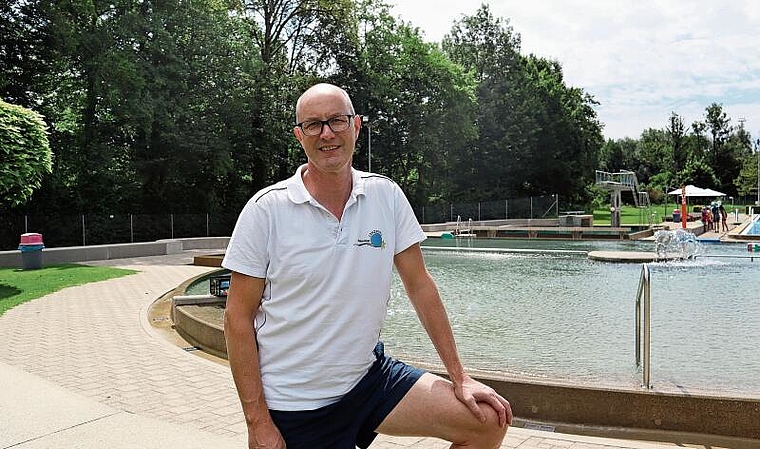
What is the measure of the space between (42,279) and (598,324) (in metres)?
12.7

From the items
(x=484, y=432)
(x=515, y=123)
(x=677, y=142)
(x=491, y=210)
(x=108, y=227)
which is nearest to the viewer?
(x=484, y=432)

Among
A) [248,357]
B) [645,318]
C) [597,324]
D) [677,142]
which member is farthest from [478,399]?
[677,142]

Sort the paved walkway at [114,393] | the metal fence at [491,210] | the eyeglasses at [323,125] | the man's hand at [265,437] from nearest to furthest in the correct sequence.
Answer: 1. the man's hand at [265,437]
2. the eyeglasses at [323,125]
3. the paved walkway at [114,393]
4. the metal fence at [491,210]

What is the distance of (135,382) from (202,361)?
0.89 meters

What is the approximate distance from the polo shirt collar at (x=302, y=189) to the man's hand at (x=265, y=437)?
0.79 m

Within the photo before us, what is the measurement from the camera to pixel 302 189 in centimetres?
235

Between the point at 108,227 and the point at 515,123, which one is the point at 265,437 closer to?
the point at 108,227

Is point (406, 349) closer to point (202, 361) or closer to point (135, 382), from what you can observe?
point (202, 361)

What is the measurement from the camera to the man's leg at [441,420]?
91.2 inches

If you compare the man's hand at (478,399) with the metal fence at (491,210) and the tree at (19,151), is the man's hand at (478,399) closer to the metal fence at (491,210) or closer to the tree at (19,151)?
the tree at (19,151)

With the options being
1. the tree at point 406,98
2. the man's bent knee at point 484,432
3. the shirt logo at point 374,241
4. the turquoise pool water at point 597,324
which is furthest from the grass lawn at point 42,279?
the tree at point 406,98

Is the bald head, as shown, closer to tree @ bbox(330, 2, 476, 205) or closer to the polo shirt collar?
the polo shirt collar

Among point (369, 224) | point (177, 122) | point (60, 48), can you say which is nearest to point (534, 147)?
point (177, 122)

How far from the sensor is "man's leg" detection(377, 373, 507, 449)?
232 cm
